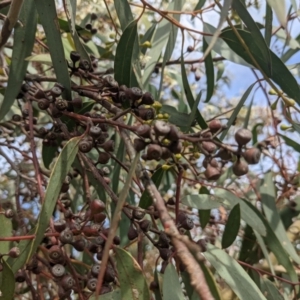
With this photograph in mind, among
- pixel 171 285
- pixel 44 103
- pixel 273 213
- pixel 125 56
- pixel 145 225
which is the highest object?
pixel 125 56

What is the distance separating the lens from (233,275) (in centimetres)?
104

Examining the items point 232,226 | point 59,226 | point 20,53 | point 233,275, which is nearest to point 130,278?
point 59,226

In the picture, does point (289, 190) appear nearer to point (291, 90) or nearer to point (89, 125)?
point (291, 90)

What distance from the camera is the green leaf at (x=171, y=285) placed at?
883 millimetres

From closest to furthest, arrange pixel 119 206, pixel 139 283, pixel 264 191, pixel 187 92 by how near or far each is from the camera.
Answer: pixel 119 206 → pixel 139 283 → pixel 187 92 → pixel 264 191

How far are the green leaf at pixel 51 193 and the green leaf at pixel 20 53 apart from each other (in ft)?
0.98

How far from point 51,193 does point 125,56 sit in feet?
1.33

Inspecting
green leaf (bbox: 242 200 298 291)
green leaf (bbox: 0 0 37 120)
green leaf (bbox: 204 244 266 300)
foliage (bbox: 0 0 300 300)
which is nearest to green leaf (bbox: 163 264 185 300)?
foliage (bbox: 0 0 300 300)

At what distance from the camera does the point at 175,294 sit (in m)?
0.89

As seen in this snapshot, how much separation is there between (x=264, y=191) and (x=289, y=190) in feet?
0.39

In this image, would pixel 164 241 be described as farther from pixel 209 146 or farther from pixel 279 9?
pixel 279 9

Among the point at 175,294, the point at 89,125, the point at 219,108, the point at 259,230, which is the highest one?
the point at 219,108

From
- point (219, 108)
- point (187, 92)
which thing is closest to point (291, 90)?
point (187, 92)

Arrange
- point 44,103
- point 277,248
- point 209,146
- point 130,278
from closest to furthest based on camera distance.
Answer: point 209,146 → point 130,278 → point 44,103 → point 277,248
